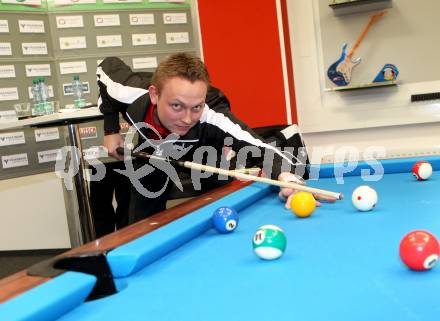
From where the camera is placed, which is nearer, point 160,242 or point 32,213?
point 160,242

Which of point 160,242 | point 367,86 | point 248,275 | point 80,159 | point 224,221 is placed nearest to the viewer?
point 248,275

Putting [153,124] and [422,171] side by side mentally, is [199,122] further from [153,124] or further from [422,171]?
[422,171]

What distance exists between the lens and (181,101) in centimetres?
205

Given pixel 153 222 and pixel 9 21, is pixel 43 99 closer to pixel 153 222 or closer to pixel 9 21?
pixel 9 21

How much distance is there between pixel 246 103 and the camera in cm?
415

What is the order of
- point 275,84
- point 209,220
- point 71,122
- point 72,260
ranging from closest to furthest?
point 72,260
point 209,220
point 71,122
point 275,84

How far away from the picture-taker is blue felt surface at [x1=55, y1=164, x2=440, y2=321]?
0.84 meters

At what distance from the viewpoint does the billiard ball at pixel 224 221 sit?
1.43 m

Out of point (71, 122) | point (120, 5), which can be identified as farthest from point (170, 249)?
point (120, 5)

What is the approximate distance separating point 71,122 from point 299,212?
1.67 meters

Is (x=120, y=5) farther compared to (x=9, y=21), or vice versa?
(x=120, y=5)

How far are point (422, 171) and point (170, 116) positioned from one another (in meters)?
1.03

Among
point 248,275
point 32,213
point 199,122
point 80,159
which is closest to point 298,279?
point 248,275

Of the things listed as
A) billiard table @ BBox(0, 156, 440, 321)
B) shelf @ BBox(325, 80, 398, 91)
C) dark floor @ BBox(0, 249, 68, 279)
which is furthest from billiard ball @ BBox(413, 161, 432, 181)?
dark floor @ BBox(0, 249, 68, 279)
